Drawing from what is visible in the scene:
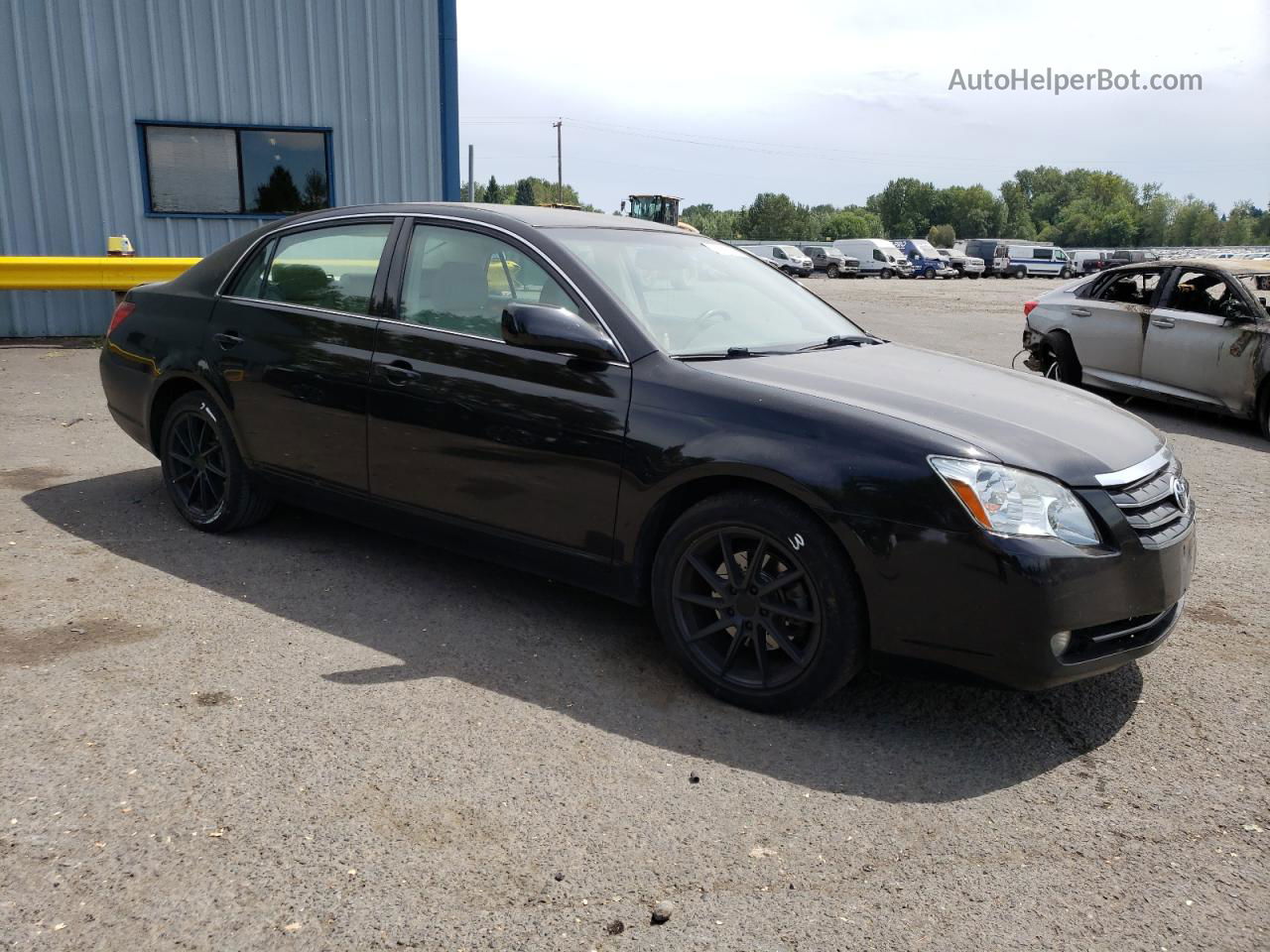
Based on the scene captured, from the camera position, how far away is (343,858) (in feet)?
9.14

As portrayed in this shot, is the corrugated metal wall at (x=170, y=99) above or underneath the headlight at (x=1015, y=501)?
above

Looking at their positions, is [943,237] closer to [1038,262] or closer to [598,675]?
[1038,262]

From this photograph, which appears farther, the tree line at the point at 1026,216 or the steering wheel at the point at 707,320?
the tree line at the point at 1026,216

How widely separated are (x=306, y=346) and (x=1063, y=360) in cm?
833

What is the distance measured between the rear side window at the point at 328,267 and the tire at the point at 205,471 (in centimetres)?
73

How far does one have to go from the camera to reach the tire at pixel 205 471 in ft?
17.2

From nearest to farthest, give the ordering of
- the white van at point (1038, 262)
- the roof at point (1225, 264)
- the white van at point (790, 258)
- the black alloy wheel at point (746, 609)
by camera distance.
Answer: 1. the black alloy wheel at point (746, 609)
2. the roof at point (1225, 264)
3. the white van at point (790, 258)
4. the white van at point (1038, 262)

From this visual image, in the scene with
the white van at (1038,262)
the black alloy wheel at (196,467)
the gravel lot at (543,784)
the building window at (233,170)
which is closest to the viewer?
the gravel lot at (543,784)

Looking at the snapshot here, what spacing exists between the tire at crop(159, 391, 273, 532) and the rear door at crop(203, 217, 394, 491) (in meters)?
0.19

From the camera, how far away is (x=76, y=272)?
1203 cm

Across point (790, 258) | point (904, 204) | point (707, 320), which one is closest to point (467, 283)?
point (707, 320)

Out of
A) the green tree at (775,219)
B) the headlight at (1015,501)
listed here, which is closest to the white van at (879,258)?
the headlight at (1015,501)

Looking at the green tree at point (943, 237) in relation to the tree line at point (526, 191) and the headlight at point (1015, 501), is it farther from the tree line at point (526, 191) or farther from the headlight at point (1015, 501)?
the headlight at point (1015, 501)

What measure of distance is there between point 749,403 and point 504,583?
1.77m
